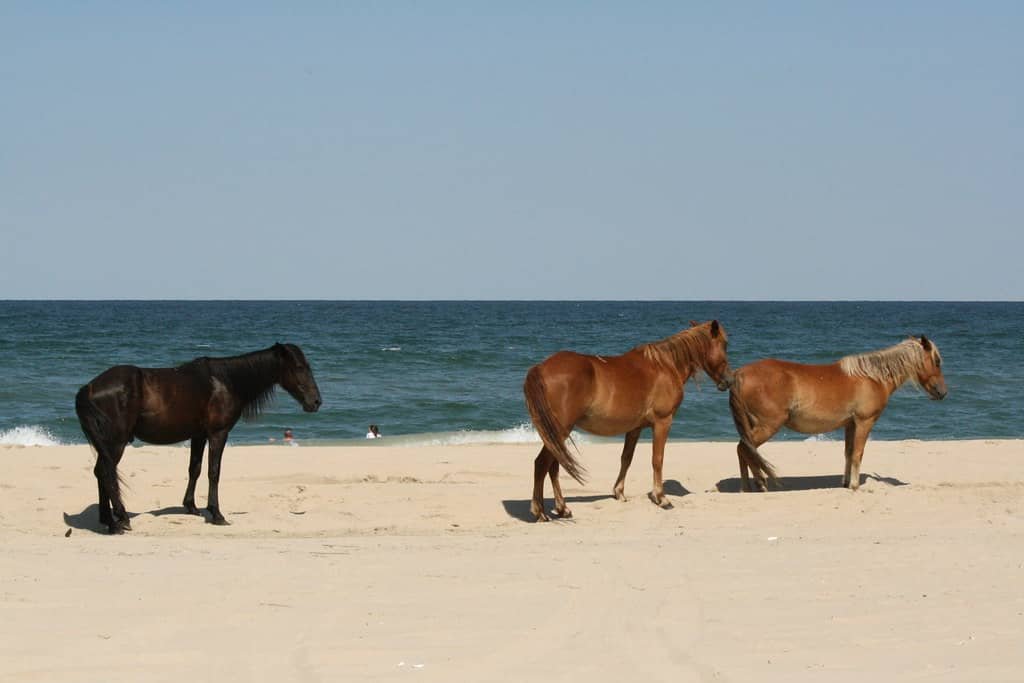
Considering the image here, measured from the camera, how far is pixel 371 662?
5.49m

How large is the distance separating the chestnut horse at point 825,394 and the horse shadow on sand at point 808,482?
0.36 meters

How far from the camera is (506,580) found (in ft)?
23.9

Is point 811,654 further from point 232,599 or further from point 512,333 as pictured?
point 512,333

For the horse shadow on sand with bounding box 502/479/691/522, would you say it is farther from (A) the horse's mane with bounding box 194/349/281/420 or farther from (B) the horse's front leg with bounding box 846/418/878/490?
(A) the horse's mane with bounding box 194/349/281/420

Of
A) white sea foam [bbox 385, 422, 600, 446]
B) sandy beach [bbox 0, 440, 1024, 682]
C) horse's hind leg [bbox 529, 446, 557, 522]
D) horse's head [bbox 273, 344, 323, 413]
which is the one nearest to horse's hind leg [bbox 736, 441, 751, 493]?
sandy beach [bbox 0, 440, 1024, 682]

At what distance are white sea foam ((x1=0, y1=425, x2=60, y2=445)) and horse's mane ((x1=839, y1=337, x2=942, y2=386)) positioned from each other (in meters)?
13.7

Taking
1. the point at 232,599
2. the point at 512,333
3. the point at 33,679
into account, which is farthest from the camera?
the point at 512,333

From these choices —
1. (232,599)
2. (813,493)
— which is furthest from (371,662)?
(813,493)

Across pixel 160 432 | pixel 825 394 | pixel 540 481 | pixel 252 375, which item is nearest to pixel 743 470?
pixel 825 394

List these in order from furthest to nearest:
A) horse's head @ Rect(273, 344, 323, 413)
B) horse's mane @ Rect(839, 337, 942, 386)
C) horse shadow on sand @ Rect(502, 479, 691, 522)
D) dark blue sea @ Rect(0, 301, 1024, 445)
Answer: dark blue sea @ Rect(0, 301, 1024, 445), horse's mane @ Rect(839, 337, 942, 386), horse shadow on sand @ Rect(502, 479, 691, 522), horse's head @ Rect(273, 344, 323, 413)

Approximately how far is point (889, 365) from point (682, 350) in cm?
227

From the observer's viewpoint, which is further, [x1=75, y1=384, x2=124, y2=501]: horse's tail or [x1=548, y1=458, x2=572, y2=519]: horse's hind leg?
[x1=548, y1=458, x2=572, y2=519]: horse's hind leg

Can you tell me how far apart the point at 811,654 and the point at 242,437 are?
1558cm

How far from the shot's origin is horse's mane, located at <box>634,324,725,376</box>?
10500 mm
